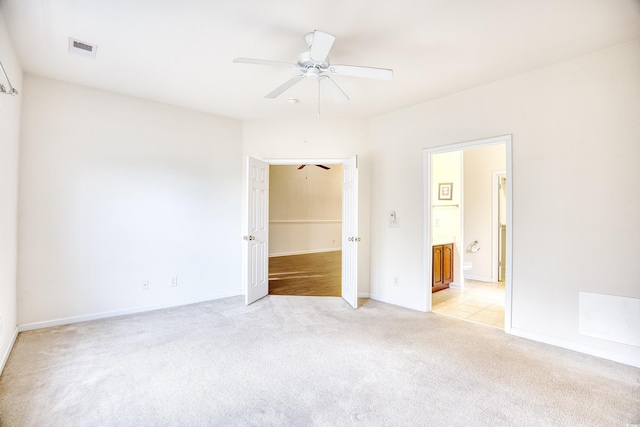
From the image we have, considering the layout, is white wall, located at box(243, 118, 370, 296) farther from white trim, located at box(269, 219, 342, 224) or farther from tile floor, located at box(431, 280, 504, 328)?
white trim, located at box(269, 219, 342, 224)

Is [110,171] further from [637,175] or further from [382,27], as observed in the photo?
[637,175]

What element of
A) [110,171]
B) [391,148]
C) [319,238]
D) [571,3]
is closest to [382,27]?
[571,3]

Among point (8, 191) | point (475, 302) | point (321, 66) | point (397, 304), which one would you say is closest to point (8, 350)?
point (8, 191)

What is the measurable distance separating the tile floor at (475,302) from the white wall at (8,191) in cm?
433

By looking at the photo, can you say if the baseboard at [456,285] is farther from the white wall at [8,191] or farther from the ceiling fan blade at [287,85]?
the white wall at [8,191]

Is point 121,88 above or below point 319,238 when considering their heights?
above

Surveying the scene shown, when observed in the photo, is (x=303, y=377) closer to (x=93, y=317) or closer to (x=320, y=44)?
(x=320, y=44)

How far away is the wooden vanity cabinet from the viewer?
189 inches

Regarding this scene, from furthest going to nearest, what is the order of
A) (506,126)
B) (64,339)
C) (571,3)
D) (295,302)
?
(295,302), (506,126), (64,339), (571,3)

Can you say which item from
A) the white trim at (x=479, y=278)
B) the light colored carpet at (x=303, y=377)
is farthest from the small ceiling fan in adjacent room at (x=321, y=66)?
the white trim at (x=479, y=278)

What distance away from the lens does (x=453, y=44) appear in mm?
2539

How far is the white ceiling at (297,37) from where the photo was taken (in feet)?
6.92

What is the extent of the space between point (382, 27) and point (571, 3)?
48.0 inches

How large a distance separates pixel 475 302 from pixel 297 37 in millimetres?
3954
